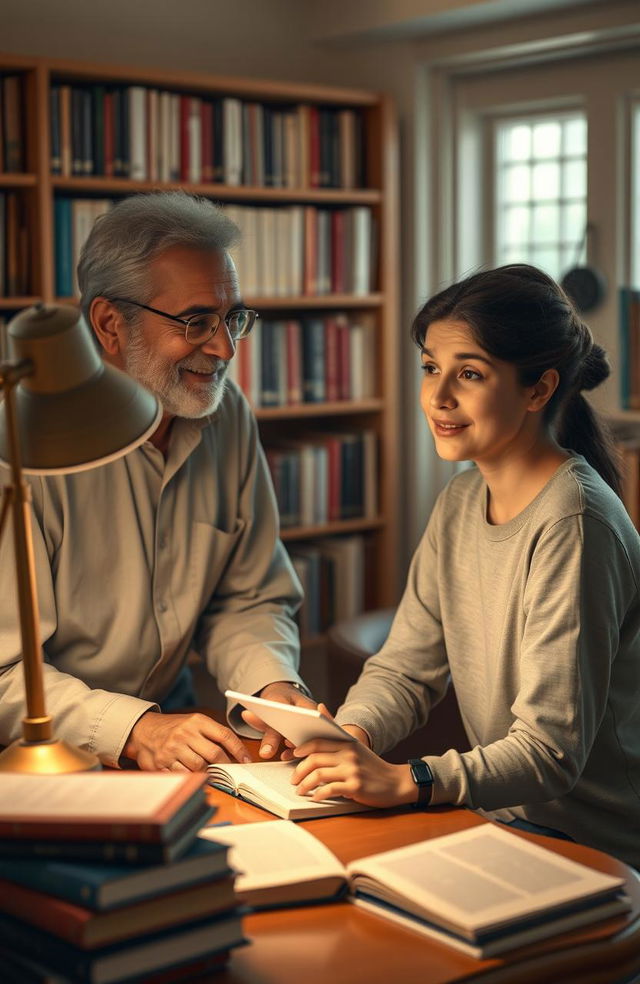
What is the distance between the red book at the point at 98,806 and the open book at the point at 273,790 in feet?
1.12

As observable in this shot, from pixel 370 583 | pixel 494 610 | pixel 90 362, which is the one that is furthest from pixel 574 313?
pixel 370 583

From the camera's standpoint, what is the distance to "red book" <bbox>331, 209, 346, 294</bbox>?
3848mm

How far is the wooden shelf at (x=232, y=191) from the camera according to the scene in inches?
129

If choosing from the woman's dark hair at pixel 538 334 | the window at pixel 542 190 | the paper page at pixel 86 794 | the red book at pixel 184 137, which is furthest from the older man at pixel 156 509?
the window at pixel 542 190

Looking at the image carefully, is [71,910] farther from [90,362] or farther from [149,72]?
[149,72]

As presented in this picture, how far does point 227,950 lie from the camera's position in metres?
1.07

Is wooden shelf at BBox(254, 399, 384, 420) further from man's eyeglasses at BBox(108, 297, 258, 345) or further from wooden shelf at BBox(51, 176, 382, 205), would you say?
man's eyeglasses at BBox(108, 297, 258, 345)

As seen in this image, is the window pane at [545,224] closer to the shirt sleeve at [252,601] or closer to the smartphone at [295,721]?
the shirt sleeve at [252,601]

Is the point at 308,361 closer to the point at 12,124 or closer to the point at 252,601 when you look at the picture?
the point at 12,124

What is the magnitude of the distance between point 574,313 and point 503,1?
6.64ft

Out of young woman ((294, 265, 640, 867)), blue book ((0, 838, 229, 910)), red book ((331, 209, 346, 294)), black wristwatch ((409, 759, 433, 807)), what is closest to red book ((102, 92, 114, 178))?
red book ((331, 209, 346, 294))

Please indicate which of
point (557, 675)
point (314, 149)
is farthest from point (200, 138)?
point (557, 675)

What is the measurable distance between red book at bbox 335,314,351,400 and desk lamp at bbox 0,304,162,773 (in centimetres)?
266

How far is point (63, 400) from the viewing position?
123cm
